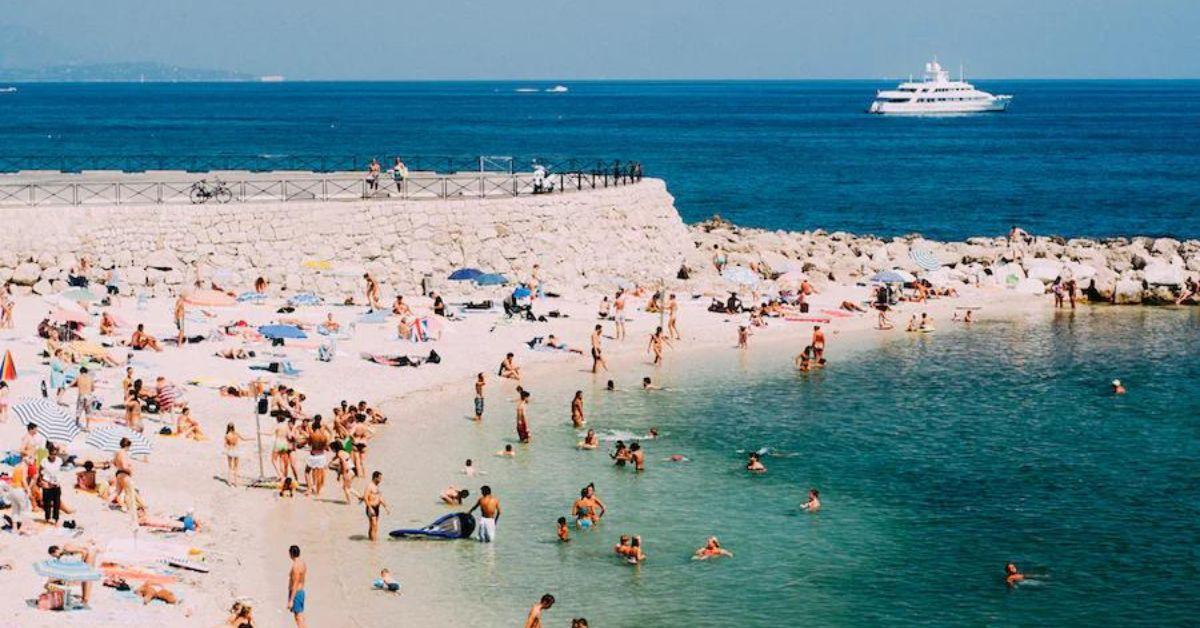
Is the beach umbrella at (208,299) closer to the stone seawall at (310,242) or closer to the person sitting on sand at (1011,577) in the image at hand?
the stone seawall at (310,242)

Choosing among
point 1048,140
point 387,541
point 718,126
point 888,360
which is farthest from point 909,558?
point 718,126

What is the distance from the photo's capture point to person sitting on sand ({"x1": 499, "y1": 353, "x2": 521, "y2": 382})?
34094mm

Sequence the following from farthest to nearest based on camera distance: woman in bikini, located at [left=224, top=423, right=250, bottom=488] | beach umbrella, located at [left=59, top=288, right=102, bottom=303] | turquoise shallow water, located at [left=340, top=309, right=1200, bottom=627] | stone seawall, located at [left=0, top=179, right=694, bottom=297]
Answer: stone seawall, located at [left=0, top=179, right=694, bottom=297] → beach umbrella, located at [left=59, top=288, right=102, bottom=303] → woman in bikini, located at [left=224, top=423, right=250, bottom=488] → turquoise shallow water, located at [left=340, top=309, right=1200, bottom=627]

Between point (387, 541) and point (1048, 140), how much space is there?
132424mm

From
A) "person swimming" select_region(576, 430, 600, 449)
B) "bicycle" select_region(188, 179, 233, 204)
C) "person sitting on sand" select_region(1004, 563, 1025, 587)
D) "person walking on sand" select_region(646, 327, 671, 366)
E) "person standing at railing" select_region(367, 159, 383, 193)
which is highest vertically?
"person standing at railing" select_region(367, 159, 383, 193)

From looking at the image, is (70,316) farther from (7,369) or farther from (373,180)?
(373,180)

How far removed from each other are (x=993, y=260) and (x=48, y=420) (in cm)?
3675

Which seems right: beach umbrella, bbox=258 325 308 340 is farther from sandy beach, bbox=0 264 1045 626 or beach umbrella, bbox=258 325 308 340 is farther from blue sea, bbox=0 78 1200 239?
blue sea, bbox=0 78 1200 239

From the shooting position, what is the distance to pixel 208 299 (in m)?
37.1

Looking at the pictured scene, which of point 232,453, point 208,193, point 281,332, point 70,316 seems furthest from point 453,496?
point 208,193

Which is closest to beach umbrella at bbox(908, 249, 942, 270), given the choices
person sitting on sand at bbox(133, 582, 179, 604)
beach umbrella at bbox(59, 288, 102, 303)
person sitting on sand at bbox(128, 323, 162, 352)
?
person sitting on sand at bbox(128, 323, 162, 352)

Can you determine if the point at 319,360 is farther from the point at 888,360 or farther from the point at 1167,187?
the point at 1167,187

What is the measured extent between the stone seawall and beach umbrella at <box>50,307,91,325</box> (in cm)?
640

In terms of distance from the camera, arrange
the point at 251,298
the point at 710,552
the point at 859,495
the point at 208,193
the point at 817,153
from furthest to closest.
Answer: the point at 817,153 → the point at 208,193 → the point at 251,298 → the point at 859,495 → the point at 710,552
